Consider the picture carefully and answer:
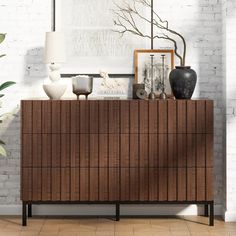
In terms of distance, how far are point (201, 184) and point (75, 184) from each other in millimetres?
1013

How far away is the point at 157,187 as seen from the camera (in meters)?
5.85

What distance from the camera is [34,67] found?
6258 mm

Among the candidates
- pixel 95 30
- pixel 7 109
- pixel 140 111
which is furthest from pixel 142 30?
pixel 7 109

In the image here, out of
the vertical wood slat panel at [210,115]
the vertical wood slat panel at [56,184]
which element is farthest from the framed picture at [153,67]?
the vertical wood slat panel at [56,184]

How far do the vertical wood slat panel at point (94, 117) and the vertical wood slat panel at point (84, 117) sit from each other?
0.9 inches

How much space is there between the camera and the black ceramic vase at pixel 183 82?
5.88 metres

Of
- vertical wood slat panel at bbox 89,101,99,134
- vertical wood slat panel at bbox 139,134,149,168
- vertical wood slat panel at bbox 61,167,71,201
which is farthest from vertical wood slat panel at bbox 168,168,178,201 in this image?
vertical wood slat panel at bbox 61,167,71,201

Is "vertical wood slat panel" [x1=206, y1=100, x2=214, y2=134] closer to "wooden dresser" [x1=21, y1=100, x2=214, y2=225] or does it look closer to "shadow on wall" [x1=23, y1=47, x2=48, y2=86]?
"wooden dresser" [x1=21, y1=100, x2=214, y2=225]

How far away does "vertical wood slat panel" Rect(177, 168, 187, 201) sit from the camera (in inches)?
229

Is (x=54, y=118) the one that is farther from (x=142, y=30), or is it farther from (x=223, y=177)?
(x=223, y=177)

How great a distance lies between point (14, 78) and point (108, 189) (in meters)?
1.29

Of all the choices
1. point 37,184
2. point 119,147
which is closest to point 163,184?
point 119,147

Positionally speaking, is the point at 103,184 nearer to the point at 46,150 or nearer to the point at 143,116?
the point at 46,150

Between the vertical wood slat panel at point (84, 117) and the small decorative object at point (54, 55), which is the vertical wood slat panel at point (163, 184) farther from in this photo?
the small decorative object at point (54, 55)
